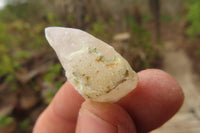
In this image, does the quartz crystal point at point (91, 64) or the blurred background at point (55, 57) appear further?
the blurred background at point (55, 57)

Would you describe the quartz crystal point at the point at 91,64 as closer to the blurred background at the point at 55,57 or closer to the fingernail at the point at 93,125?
the fingernail at the point at 93,125

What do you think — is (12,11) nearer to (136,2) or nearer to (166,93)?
(136,2)

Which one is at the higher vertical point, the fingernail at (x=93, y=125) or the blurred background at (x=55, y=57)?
the fingernail at (x=93, y=125)

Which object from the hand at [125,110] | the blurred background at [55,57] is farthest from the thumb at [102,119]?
the blurred background at [55,57]

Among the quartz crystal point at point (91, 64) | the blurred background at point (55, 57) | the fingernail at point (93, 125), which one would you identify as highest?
the quartz crystal point at point (91, 64)

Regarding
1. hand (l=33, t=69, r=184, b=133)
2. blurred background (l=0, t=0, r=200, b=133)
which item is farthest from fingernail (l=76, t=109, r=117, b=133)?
blurred background (l=0, t=0, r=200, b=133)

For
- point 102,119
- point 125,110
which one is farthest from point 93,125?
point 125,110

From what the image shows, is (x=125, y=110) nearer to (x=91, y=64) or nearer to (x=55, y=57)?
(x=91, y=64)

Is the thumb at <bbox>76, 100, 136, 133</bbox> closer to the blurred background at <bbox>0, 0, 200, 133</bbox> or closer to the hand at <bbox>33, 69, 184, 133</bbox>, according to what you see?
the hand at <bbox>33, 69, 184, 133</bbox>
